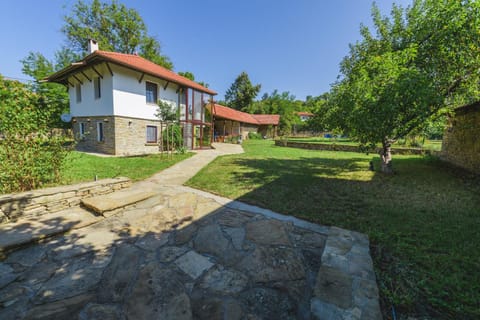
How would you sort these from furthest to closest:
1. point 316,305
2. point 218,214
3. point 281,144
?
point 281,144, point 218,214, point 316,305

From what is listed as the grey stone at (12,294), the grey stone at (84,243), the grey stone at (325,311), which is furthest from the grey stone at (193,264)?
the grey stone at (12,294)

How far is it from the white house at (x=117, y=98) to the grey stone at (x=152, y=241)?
10.3 metres

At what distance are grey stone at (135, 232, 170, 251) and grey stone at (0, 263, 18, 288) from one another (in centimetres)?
114

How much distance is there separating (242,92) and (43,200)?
39833mm

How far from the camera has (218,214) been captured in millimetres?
3637

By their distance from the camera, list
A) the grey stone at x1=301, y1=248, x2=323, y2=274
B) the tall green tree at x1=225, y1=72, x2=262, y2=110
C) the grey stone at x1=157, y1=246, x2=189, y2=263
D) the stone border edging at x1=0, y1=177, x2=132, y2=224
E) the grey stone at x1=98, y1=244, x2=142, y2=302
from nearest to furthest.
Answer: the grey stone at x1=98, y1=244, x2=142, y2=302 < the grey stone at x1=301, y1=248, x2=323, y2=274 < the grey stone at x1=157, y1=246, x2=189, y2=263 < the stone border edging at x1=0, y1=177, x2=132, y2=224 < the tall green tree at x1=225, y1=72, x2=262, y2=110

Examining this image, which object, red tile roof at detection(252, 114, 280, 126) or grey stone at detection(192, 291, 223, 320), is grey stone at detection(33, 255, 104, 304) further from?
red tile roof at detection(252, 114, 280, 126)

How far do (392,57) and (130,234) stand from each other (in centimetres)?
857

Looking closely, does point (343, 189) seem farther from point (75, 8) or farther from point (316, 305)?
point (75, 8)

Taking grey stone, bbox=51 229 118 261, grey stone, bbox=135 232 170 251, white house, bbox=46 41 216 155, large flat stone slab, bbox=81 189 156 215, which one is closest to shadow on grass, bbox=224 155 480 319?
grey stone, bbox=135 232 170 251

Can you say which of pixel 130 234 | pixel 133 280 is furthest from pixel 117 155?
pixel 133 280

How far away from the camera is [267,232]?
2.97 metres

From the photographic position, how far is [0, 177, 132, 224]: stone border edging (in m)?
2.98

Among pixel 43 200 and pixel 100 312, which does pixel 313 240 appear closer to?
pixel 100 312
